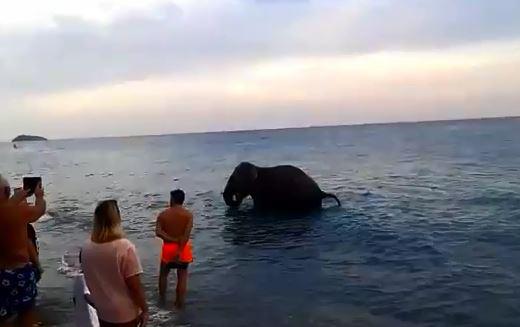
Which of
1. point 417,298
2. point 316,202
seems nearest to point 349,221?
point 316,202

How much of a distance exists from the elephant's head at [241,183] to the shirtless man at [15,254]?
48.2 feet

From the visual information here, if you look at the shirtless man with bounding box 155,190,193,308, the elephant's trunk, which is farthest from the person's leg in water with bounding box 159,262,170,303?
the elephant's trunk

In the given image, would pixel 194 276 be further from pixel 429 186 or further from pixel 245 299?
pixel 429 186

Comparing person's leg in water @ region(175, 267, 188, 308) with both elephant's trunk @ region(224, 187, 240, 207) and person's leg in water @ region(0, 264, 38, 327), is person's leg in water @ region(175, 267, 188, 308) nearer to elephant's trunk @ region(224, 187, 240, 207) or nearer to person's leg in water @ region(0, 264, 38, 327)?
person's leg in water @ region(0, 264, 38, 327)

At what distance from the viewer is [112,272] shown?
5410mm

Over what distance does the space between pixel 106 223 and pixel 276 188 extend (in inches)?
617

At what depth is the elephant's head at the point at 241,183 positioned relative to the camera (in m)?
20.9

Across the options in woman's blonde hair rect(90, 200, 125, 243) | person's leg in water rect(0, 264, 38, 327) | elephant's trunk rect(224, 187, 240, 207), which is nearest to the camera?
woman's blonde hair rect(90, 200, 125, 243)

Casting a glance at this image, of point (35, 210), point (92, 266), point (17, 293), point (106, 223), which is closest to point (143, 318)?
point (92, 266)

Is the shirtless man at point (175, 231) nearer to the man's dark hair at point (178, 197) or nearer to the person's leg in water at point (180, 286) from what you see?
the man's dark hair at point (178, 197)

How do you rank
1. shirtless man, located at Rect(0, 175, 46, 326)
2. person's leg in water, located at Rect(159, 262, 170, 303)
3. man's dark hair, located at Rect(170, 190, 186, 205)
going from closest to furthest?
1. shirtless man, located at Rect(0, 175, 46, 326)
2. man's dark hair, located at Rect(170, 190, 186, 205)
3. person's leg in water, located at Rect(159, 262, 170, 303)

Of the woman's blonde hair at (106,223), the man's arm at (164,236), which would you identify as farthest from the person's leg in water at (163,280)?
the woman's blonde hair at (106,223)

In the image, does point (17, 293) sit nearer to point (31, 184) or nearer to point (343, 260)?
point (31, 184)

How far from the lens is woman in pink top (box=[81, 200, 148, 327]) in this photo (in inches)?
211
